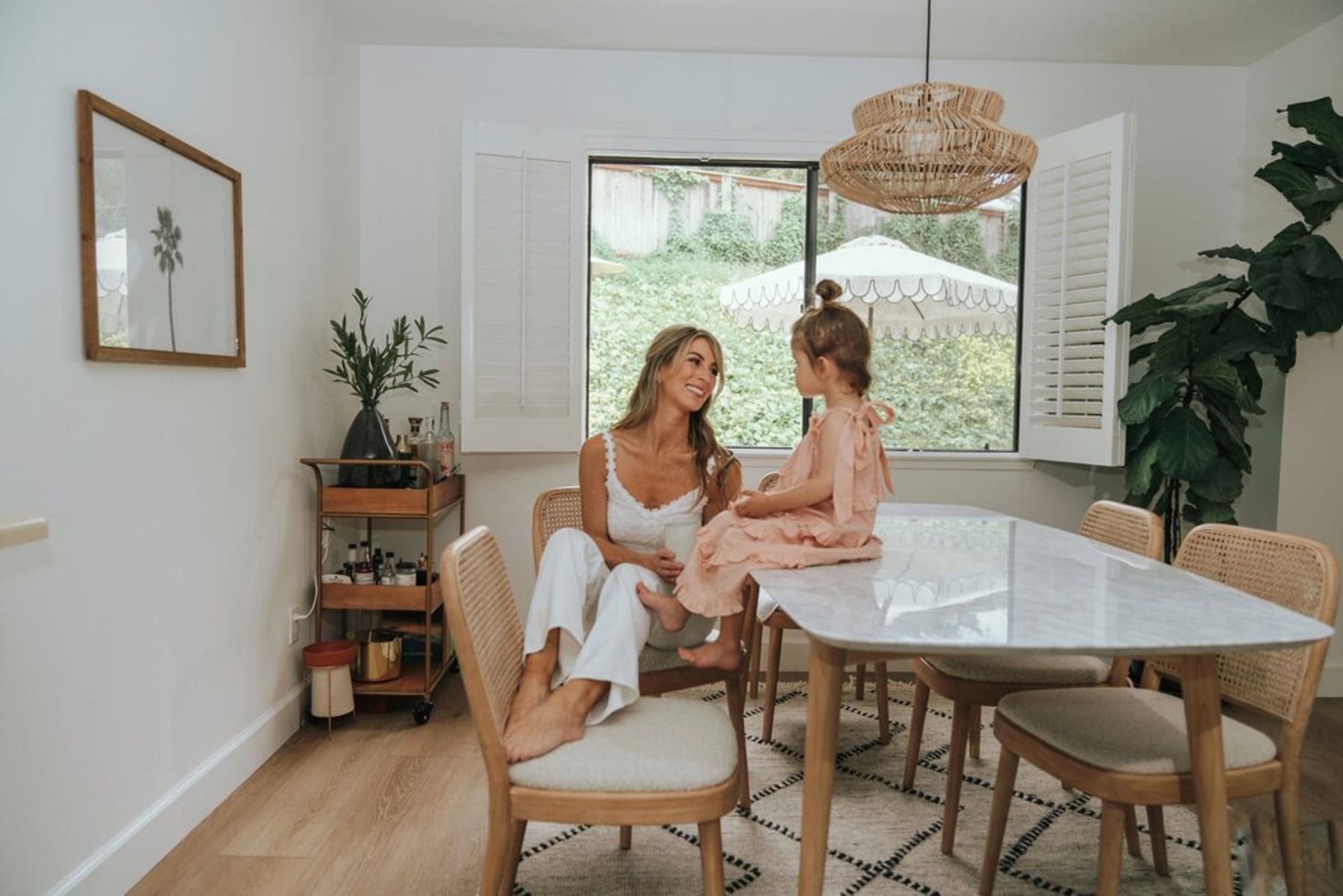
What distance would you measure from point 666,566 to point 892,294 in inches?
66.1

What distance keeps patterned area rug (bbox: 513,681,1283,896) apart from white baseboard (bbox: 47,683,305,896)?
0.87 m

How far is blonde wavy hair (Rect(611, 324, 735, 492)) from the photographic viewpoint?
7.14ft

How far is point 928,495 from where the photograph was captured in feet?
12.1

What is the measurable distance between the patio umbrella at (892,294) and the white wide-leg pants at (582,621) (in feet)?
6.04

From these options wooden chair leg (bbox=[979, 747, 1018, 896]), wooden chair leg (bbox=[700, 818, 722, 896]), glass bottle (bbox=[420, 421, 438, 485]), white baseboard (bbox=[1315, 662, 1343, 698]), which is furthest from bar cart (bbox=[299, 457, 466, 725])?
white baseboard (bbox=[1315, 662, 1343, 698])

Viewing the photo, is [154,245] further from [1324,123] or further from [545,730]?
[1324,123]

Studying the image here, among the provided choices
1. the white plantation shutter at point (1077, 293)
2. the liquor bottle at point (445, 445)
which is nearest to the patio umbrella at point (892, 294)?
the white plantation shutter at point (1077, 293)

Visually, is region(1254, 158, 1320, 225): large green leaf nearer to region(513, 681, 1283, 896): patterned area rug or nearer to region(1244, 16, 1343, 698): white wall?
region(1244, 16, 1343, 698): white wall

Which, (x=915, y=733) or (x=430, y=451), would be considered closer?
(x=915, y=733)

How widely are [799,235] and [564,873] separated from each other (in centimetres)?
277

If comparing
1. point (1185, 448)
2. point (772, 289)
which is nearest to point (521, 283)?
point (772, 289)

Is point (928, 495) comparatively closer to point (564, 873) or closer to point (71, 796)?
point (564, 873)

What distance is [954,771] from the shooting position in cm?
198

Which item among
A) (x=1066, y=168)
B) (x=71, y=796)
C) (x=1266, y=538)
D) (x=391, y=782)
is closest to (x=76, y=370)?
(x=71, y=796)
